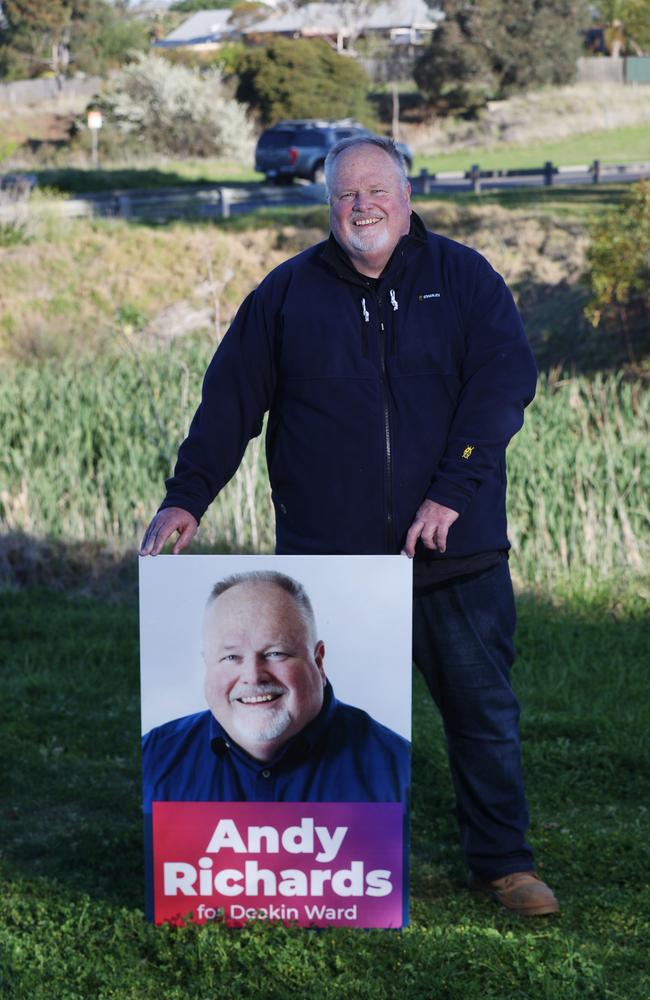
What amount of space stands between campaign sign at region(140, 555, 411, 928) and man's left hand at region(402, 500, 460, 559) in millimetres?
70

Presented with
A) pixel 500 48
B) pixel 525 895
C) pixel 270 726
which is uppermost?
pixel 500 48

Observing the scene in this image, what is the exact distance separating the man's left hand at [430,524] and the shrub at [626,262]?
39.0 feet

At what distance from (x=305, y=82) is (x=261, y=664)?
40.3m

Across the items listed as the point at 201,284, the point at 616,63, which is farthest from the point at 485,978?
the point at 616,63

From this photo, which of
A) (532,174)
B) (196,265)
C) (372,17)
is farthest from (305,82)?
(372,17)

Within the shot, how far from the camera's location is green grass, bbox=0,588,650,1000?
3.42m

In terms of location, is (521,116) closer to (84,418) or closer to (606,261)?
(606,261)

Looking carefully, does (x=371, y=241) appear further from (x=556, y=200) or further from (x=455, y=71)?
(x=455, y=71)

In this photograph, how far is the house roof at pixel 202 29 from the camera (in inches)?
2889

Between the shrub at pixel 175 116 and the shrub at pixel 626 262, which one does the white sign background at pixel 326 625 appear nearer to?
the shrub at pixel 626 262

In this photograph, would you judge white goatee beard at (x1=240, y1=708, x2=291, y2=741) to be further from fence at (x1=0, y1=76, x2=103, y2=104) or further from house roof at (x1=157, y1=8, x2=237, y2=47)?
house roof at (x1=157, y1=8, x2=237, y2=47)

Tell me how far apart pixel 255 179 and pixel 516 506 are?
25941 millimetres

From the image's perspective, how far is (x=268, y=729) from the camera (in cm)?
353

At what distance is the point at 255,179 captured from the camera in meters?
32.9
